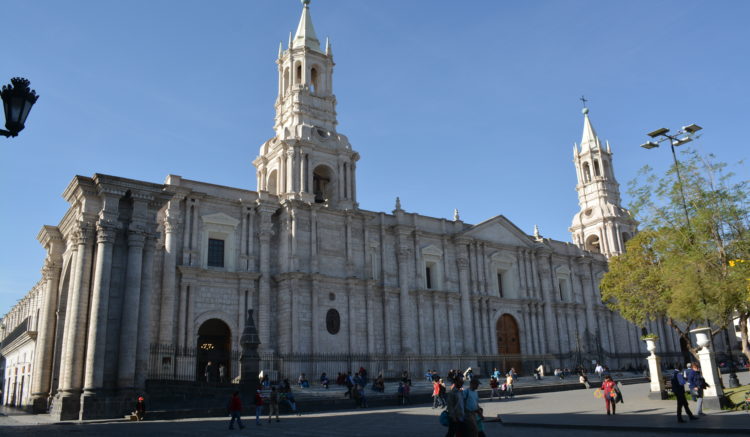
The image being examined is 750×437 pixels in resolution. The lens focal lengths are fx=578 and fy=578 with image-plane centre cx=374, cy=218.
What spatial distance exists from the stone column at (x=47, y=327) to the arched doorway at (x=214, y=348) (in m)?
6.75

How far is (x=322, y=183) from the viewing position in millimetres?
38094

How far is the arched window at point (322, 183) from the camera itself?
1454 inches

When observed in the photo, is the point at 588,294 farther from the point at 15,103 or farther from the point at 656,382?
the point at 15,103

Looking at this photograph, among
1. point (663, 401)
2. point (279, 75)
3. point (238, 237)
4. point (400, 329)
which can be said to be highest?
point (279, 75)

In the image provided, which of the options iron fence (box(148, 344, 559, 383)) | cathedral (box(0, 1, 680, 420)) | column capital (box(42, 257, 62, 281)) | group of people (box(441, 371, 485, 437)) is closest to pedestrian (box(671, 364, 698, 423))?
group of people (box(441, 371, 485, 437))

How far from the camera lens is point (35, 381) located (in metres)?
24.0

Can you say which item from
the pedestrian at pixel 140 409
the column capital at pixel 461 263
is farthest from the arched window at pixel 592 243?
the pedestrian at pixel 140 409

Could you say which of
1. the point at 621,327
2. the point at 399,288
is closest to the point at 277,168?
the point at 399,288

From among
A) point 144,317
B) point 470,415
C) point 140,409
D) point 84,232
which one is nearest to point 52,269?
point 84,232

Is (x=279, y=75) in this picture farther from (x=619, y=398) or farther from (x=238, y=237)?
(x=619, y=398)

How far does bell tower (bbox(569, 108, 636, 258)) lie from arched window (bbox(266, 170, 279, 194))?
30.0 metres

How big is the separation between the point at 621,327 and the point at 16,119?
5012 centimetres

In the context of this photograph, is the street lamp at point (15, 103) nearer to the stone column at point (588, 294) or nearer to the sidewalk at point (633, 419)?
the sidewalk at point (633, 419)

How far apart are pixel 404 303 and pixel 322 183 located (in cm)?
953
